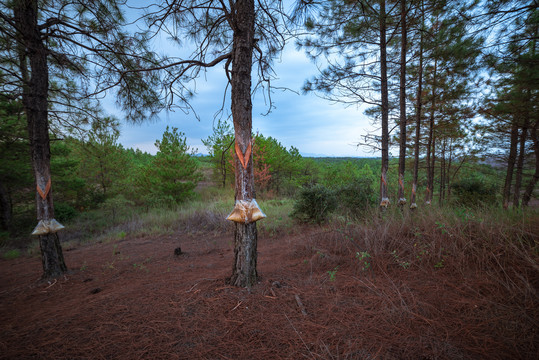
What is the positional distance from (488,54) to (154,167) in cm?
1483

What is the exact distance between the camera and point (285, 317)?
6.55 feet

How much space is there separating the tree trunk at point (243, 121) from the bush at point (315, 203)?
456 centimetres

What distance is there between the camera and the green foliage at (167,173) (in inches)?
500

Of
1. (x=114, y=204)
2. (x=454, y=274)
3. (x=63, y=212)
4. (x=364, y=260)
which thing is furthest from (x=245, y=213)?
(x=63, y=212)

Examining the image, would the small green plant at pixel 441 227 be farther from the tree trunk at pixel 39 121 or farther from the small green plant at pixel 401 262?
the tree trunk at pixel 39 121

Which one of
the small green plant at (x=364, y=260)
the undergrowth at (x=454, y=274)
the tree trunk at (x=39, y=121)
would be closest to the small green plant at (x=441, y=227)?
the undergrowth at (x=454, y=274)

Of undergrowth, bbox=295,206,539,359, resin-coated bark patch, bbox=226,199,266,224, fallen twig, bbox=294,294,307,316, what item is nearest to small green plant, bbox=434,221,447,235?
undergrowth, bbox=295,206,539,359

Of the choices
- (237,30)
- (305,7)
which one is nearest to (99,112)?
(237,30)

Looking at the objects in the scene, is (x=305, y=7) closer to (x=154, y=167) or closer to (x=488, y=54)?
(x=488, y=54)

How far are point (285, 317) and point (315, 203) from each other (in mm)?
5123

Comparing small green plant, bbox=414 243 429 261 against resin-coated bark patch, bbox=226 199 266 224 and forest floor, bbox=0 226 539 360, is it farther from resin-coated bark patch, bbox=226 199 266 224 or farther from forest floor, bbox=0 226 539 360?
resin-coated bark patch, bbox=226 199 266 224

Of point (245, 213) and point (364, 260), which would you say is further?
point (364, 260)

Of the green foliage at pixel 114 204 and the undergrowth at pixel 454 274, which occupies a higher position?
the undergrowth at pixel 454 274

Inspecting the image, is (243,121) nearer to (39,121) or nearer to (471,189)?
(39,121)
